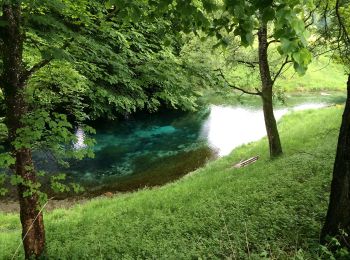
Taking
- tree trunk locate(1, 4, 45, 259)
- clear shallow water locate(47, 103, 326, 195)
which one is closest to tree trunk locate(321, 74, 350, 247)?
tree trunk locate(1, 4, 45, 259)

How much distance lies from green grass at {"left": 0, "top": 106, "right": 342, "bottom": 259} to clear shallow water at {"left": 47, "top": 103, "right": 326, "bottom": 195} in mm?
6208

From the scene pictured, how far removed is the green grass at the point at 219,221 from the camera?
22.6ft

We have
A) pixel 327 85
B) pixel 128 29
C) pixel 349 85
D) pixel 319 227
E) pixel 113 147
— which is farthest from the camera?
pixel 327 85

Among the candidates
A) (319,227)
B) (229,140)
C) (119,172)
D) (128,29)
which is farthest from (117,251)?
(229,140)

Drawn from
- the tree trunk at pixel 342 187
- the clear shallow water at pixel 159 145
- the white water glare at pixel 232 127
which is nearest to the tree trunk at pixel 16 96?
the tree trunk at pixel 342 187

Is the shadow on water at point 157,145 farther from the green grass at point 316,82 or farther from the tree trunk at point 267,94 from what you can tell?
the green grass at point 316,82

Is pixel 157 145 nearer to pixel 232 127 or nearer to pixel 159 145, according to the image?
pixel 159 145

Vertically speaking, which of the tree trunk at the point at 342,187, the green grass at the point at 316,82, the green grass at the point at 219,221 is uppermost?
the green grass at the point at 316,82

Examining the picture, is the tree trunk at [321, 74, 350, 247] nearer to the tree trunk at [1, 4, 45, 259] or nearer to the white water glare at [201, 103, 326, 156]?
the tree trunk at [1, 4, 45, 259]

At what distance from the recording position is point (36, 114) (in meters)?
6.96

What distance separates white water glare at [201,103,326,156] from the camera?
25559mm

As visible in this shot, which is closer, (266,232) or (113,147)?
(266,232)

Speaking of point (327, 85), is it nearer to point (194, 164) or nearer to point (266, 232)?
point (194, 164)

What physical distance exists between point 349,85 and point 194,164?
16.3 meters
